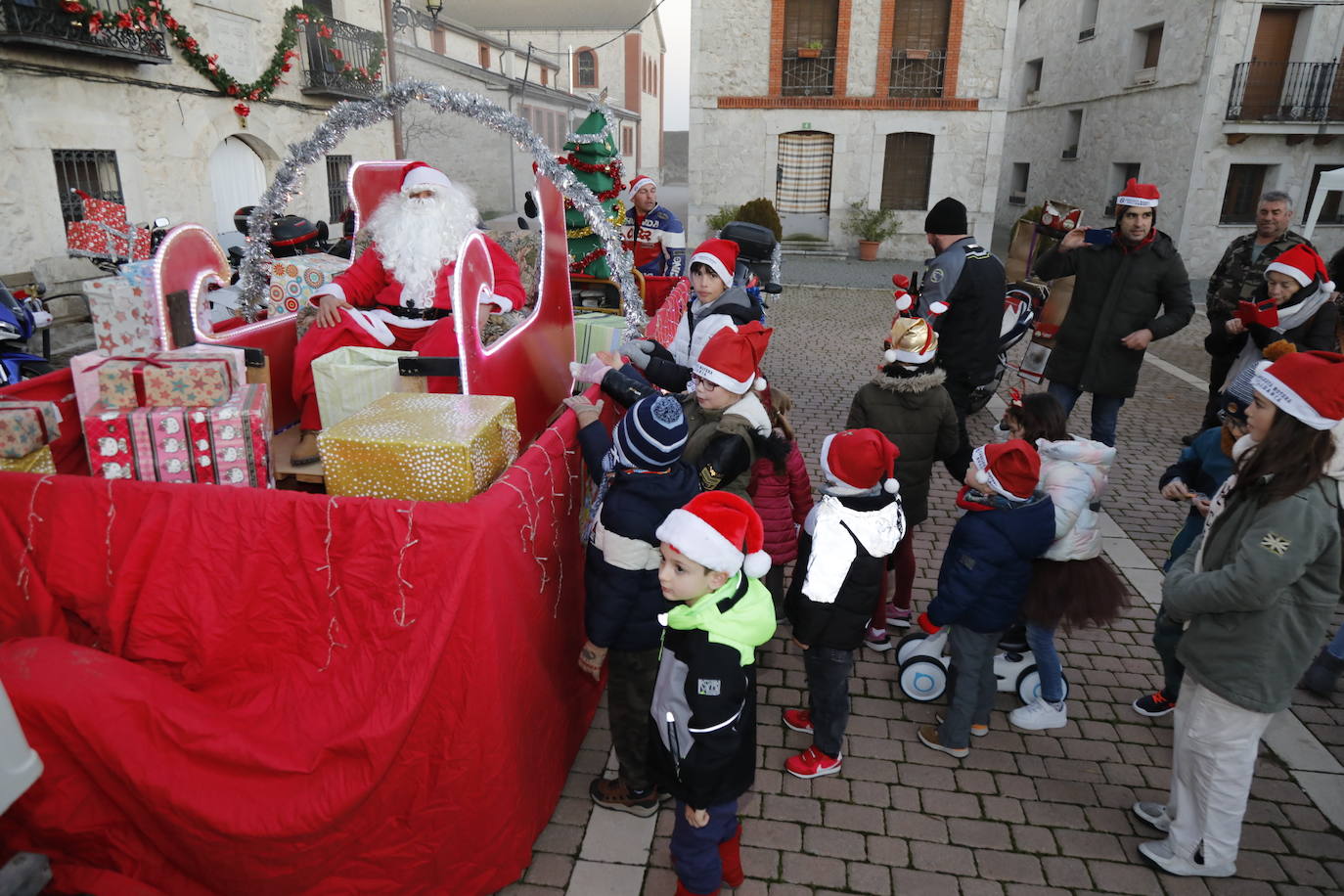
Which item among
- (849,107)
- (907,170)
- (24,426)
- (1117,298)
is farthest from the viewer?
(907,170)

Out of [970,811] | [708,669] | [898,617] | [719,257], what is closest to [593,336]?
[719,257]

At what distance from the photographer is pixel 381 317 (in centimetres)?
484

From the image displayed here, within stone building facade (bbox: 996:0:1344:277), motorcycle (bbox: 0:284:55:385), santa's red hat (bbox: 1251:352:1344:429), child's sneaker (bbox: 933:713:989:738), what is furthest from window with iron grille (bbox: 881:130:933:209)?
santa's red hat (bbox: 1251:352:1344:429)

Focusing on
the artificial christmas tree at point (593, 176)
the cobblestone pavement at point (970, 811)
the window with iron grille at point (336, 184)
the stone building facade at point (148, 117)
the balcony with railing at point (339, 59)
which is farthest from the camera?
the window with iron grille at point (336, 184)

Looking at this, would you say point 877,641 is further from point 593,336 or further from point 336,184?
point 336,184

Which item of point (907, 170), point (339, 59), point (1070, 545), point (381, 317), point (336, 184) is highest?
point (339, 59)

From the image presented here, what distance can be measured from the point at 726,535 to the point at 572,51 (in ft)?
147

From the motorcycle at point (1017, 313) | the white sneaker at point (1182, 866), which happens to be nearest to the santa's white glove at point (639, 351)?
the white sneaker at point (1182, 866)

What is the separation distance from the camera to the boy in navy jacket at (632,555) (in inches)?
119

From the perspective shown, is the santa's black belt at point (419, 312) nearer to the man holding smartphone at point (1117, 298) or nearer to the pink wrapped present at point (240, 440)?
the pink wrapped present at point (240, 440)

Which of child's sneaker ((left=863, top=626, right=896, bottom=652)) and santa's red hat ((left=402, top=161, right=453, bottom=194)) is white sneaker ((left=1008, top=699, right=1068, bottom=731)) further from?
santa's red hat ((left=402, top=161, right=453, bottom=194))

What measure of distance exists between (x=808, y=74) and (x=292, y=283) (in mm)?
19316

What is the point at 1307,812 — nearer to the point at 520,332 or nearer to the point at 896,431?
the point at 896,431

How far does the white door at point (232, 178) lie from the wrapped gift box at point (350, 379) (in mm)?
12788
